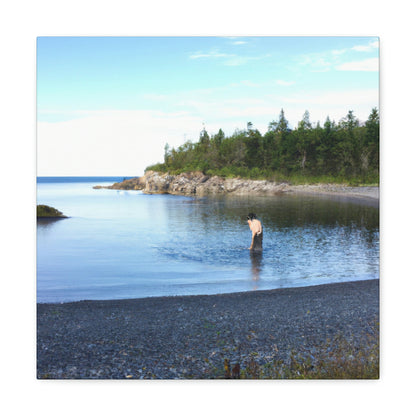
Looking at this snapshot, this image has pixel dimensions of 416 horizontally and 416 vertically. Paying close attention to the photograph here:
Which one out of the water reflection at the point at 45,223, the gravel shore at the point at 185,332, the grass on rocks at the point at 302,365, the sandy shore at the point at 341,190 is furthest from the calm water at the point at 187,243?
the grass on rocks at the point at 302,365

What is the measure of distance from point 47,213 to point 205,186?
9.01ft

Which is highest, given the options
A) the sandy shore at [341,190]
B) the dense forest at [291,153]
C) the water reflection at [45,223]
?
the dense forest at [291,153]

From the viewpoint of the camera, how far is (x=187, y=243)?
8.42 metres

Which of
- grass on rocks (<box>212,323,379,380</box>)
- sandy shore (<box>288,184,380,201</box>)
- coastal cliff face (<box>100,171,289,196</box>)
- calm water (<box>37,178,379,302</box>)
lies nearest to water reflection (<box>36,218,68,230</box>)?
calm water (<box>37,178,379,302</box>)

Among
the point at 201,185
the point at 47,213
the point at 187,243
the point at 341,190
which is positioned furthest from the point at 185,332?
the point at 341,190

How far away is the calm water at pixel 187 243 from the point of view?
634 centimetres

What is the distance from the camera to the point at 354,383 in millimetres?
4918

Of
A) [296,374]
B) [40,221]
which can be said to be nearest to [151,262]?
[40,221]

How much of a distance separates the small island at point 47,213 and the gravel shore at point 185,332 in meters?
1.22

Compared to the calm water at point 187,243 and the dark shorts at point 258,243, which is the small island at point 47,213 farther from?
the dark shorts at point 258,243

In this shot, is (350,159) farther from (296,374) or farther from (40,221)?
(40,221)

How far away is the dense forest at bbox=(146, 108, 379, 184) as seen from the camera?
6277 mm

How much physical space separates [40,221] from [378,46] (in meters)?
5.07

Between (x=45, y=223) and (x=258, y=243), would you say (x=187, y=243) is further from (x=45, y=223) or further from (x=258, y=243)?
(x=45, y=223)
